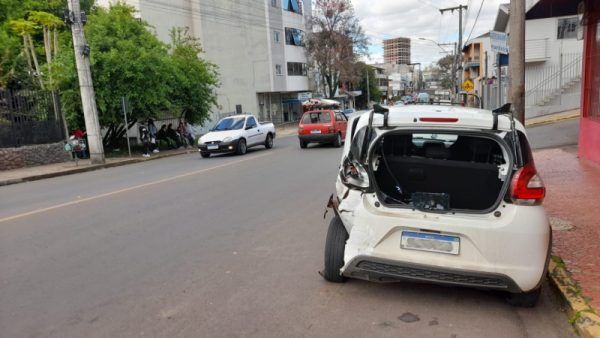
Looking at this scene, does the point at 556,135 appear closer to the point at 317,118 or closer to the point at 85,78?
the point at 317,118

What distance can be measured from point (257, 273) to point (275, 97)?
1903 inches

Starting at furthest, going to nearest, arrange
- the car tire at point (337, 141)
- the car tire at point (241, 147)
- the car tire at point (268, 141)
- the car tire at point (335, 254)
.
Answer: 1. the car tire at point (268, 141)
2. the car tire at point (337, 141)
3. the car tire at point (241, 147)
4. the car tire at point (335, 254)

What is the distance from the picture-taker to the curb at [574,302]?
352 centimetres

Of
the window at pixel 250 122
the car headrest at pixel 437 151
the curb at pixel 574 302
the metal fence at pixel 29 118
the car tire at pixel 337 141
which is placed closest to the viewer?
the curb at pixel 574 302

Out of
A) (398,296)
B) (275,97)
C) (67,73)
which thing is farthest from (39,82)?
(275,97)

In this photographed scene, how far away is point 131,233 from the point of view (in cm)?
684

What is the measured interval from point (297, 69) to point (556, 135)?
38424 mm

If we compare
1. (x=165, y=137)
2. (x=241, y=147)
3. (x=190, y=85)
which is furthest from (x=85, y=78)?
(x=165, y=137)

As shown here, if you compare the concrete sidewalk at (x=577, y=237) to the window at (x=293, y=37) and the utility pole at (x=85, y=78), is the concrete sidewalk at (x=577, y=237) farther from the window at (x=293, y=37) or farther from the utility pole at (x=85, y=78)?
the window at (x=293, y=37)

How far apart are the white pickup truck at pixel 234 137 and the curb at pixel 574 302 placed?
49.5 ft

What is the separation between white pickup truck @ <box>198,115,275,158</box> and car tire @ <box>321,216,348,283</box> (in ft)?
47.7

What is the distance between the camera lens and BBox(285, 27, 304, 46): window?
167 ft

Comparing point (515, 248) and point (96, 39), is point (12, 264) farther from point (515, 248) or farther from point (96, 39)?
point (96, 39)

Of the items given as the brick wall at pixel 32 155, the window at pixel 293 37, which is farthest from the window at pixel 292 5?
the brick wall at pixel 32 155
